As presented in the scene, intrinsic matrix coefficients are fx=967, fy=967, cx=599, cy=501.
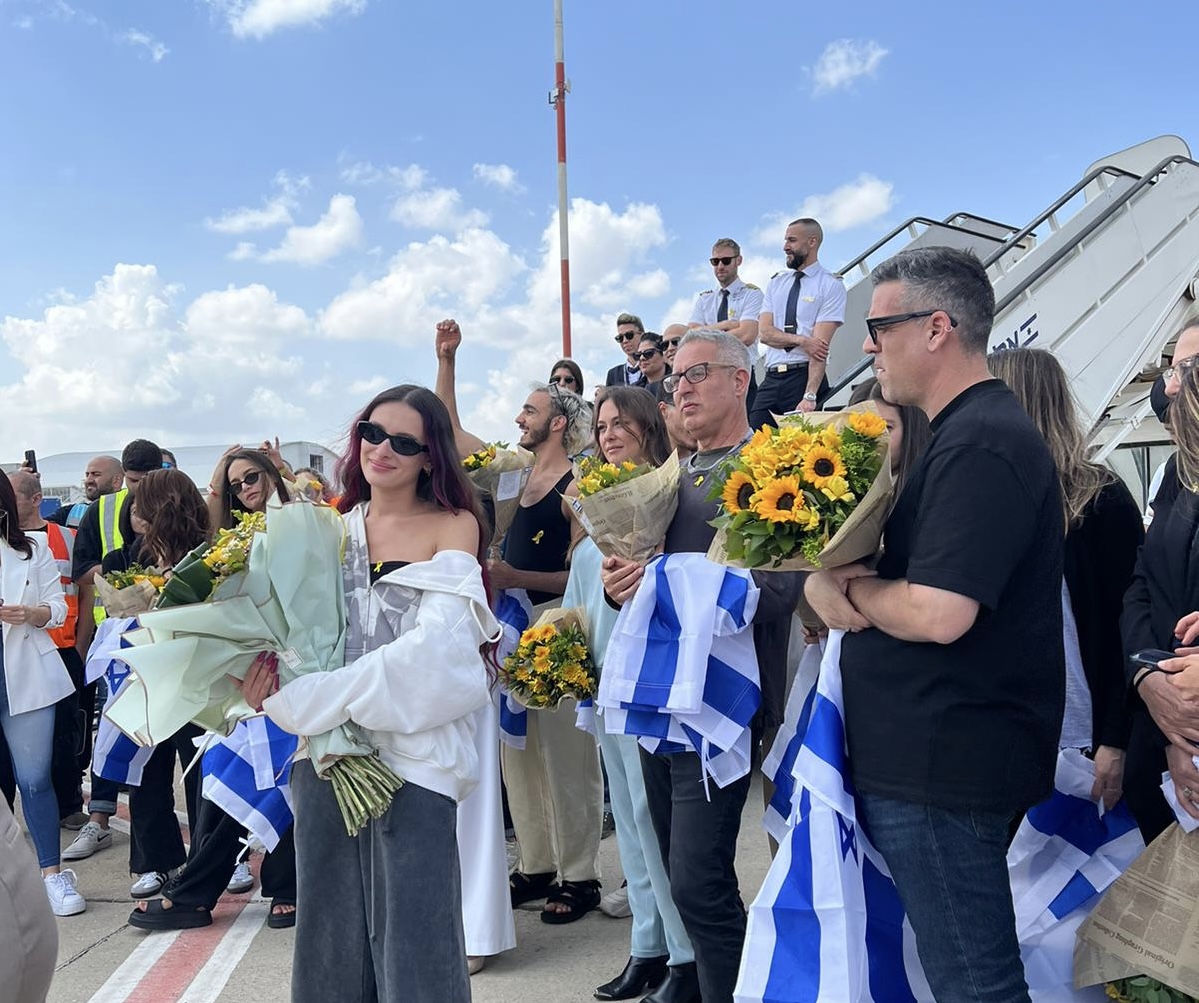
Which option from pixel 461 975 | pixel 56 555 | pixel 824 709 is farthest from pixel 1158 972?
pixel 56 555

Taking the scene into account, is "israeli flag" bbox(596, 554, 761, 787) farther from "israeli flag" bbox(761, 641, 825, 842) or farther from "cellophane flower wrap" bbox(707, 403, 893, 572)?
"cellophane flower wrap" bbox(707, 403, 893, 572)

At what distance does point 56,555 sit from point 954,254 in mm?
5817

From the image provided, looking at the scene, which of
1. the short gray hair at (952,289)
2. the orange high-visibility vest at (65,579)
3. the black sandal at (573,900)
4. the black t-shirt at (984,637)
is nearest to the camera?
the black t-shirt at (984,637)

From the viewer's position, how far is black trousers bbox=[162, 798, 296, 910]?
14.5 ft

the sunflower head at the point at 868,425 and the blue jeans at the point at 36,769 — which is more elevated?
the sunflower head at the point at 868,425

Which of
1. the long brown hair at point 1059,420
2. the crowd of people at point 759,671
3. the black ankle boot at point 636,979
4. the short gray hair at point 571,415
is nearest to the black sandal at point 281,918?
the crowd of people at point 759,671

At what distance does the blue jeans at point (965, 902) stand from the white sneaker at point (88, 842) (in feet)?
17.1

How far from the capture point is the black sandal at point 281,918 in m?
4.38

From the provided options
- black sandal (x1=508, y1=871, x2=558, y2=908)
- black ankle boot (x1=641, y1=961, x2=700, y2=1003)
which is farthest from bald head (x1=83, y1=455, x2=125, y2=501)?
black ankle boot (x1=641, y1=961, x2=700, y2=1003)

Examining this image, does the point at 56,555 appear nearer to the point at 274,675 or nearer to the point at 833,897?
the point at 274,675

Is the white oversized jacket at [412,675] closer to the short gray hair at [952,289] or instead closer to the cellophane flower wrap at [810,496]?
the cellophane flower wrap at [810,496]

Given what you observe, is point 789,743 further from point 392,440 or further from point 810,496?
point 392,440

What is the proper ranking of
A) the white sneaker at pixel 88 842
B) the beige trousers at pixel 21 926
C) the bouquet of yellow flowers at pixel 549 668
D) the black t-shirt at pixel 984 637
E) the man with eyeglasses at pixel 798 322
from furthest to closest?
the man with eyeglasses at pixel 798 322
the white sneaker at pixel 88 842
the bouquet of yellow flowers at pixel 549 668
the black t-shirt at pixel 984 637
the beige trousers at pixel 21 926

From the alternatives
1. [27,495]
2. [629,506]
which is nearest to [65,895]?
[27,495]
